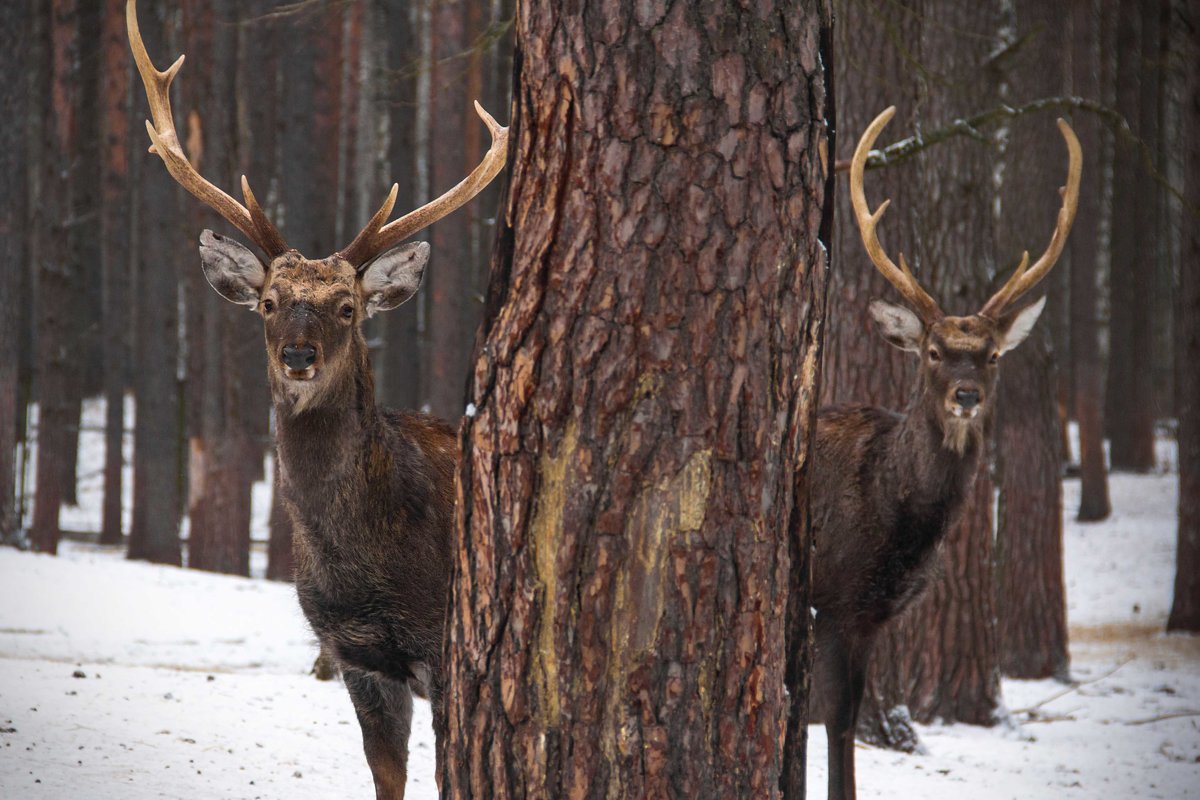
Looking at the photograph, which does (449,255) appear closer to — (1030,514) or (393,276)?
(1030,514)

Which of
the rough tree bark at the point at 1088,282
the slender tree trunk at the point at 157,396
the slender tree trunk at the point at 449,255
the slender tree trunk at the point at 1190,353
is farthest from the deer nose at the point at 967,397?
the rough tree bark at the point at 1088,282

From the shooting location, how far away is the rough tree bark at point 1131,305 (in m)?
18.1

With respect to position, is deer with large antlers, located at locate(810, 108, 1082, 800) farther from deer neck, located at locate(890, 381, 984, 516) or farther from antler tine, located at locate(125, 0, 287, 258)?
antler tine, located at locate(125, 0, 287, 258)

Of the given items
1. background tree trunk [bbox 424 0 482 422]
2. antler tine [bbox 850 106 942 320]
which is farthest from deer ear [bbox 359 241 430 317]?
background tree trunk [bbox 424 0 482 422]

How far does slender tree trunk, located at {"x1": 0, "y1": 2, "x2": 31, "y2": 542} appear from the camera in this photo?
1070cm

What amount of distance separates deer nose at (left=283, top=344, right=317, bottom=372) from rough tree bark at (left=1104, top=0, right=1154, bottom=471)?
641 inches

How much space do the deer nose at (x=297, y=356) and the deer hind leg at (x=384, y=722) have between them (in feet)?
4.00

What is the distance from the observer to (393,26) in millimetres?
15016

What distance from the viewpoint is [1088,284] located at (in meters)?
18.2

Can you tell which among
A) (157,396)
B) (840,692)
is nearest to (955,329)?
(840,692)

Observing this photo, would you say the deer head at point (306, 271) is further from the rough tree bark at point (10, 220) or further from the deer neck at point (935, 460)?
the rough tree bark at point (10, 220)

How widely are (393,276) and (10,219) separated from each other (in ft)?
25.7

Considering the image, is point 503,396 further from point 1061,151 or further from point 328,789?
point 1061,151

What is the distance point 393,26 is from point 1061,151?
982cm
